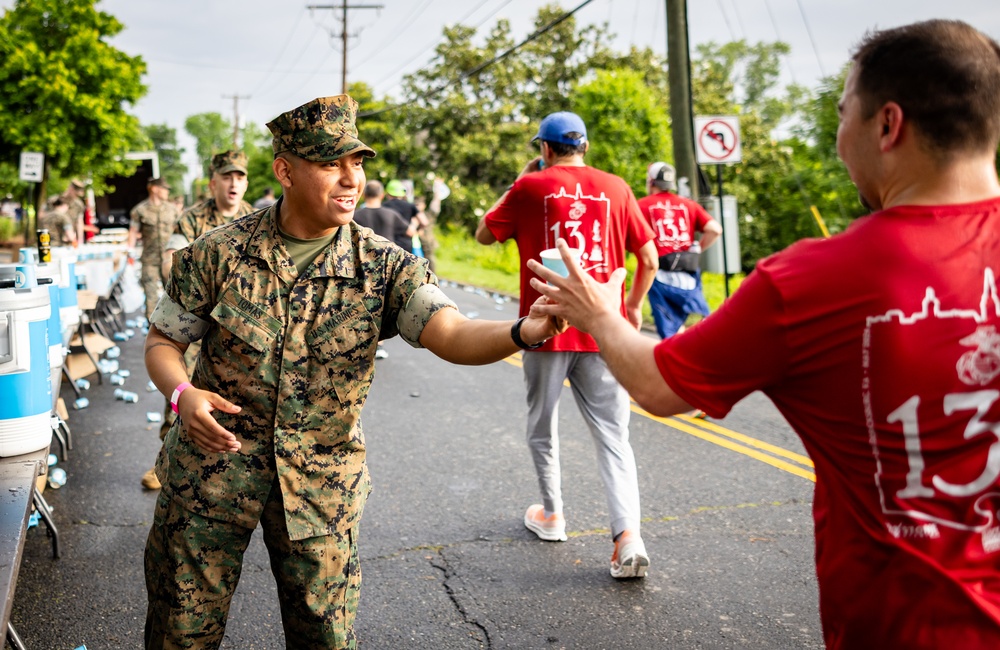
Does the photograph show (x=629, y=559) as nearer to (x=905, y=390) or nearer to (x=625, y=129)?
(x=905, y=390)

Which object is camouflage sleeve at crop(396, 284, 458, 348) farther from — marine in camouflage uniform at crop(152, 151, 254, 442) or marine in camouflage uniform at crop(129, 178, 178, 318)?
marine in camouflage uniform at crop(129, 178, 178, 318)

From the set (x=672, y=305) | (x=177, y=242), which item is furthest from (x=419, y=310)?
(x=672, y=305)

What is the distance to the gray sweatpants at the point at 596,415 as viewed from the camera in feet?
14.9

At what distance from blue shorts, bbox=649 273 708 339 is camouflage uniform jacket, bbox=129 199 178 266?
734cm

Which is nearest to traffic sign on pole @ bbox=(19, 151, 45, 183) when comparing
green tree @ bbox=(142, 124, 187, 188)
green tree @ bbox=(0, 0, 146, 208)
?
green tree @ bbox=(0, 0, 146, 208)

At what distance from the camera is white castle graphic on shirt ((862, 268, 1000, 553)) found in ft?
5.53

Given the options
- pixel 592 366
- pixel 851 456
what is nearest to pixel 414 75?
pixel 592 366

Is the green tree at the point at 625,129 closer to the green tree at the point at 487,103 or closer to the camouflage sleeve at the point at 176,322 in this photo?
the green tree at the point at 487,103

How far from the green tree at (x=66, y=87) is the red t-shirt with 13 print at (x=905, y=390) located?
2800cm

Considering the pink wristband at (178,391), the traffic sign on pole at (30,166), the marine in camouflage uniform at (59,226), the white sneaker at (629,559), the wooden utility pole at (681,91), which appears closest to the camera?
the pink wristband at (178,391)

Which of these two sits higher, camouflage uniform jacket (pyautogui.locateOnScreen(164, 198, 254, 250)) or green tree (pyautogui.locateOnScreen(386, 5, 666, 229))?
green tree (pyautogui.locateOnScreen(386, 5, 666, 229))

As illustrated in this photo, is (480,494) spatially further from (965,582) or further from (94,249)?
(94,249)

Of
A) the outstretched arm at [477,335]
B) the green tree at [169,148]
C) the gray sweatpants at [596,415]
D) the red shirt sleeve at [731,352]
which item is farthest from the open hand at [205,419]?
the green tree at [169,148]

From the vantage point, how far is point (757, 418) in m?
7.96
